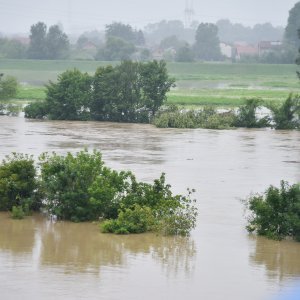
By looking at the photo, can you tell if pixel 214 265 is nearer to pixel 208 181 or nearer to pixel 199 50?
pixel 208 181

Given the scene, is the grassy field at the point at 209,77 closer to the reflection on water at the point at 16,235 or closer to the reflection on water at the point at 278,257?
the reflection on water at the point at 16,235

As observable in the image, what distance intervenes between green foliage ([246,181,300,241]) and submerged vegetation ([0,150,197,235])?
3.85 ft

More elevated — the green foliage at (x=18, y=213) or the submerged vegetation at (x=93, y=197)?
the submerged vegetation at (x=93, y=197)

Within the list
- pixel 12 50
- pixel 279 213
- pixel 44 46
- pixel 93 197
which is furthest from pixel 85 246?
pixel 12 50

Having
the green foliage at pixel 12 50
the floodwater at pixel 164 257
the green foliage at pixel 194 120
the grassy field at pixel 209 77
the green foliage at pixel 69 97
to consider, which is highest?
the green foliage at pixel 12 50

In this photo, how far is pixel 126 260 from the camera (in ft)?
46.1

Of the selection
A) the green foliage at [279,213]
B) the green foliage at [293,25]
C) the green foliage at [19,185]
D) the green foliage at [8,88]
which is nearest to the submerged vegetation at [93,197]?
the green foliage at [19,185]

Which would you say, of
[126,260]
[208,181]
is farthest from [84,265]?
[208,181]

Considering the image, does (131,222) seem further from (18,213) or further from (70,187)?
(18,213)

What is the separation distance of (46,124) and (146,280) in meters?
25.7

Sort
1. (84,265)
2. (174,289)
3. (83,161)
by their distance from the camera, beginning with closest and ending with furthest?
(174,289) < (84,265) < (83,161)

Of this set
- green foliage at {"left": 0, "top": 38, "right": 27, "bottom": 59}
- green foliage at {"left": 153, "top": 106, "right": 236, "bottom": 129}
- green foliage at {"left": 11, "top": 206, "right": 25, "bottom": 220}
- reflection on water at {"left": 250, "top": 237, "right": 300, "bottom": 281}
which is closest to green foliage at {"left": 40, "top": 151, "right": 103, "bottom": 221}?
green foliage at {"left": 11, "top": 206, "right": 25, "bottom": 220}

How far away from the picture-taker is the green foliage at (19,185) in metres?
16.6

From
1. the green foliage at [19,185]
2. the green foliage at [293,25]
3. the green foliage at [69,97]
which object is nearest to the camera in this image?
the green foliage at [19,185]
